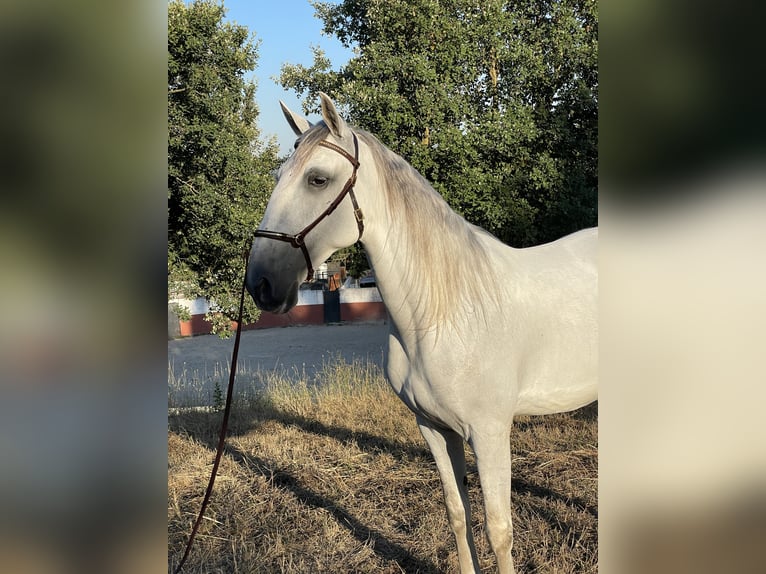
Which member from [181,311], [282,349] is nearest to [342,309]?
[282,349]

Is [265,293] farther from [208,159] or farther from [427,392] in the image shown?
[208,159]

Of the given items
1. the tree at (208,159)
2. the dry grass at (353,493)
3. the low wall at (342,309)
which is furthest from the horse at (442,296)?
the low wall at (342,309)

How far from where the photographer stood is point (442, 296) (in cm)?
196

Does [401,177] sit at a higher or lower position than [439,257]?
higher

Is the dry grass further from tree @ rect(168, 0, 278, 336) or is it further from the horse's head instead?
the horse's head

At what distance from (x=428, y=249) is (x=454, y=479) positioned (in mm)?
1041

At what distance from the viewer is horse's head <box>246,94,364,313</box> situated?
5.66ft

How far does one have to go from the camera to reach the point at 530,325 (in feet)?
7.02
